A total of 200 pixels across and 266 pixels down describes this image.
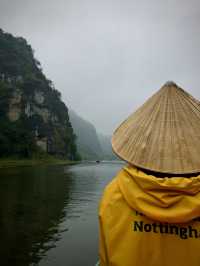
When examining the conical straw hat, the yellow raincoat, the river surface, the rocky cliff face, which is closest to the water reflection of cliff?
the river surface

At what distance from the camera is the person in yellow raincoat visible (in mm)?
1617

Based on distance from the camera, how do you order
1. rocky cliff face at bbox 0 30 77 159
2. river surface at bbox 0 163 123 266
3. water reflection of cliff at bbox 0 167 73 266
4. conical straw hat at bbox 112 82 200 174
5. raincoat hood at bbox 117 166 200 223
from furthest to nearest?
rocky cliff face at bbox 0 30 77 159
water reflection of cliff at bbox 0 167 73 266
river surface at bbox 0 163 123 266
conical straw hat at bbox 112 82 200 174
raincoat hood at bbox 117 166 200 223

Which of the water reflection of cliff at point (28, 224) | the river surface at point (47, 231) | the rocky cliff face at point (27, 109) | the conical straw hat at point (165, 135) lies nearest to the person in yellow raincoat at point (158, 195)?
the conical straw hat at point (165, 135)

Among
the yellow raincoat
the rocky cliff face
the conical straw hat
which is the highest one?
the rocky cliff face

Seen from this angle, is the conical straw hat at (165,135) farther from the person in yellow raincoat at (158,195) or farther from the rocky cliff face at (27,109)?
the rocky cliff face at (27,109)

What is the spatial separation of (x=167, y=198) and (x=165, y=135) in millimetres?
440

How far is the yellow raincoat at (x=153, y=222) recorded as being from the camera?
161 centimetres

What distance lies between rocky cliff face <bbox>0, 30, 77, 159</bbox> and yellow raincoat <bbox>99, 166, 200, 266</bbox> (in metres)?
86.9

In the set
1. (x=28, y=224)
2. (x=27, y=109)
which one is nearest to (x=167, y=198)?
(x=28, y=224)

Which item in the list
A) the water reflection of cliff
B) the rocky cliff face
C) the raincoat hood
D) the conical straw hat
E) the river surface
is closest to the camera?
the raincoat hood

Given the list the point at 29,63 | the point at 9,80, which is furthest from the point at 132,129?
the point at 29,63

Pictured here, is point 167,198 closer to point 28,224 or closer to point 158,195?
point 158,195

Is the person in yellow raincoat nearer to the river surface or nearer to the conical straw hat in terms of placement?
the conical straw hat

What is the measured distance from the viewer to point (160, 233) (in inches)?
66.7
